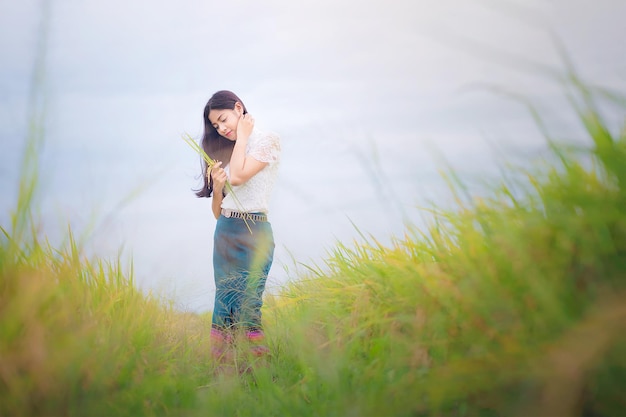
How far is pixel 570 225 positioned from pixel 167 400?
1670 millimetres

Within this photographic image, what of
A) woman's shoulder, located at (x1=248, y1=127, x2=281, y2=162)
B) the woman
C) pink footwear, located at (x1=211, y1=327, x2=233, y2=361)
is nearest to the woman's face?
the woman

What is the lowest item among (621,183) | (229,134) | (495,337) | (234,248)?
(495,337)

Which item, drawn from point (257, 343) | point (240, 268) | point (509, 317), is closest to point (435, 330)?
point (509, 317)

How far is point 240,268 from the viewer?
11.7 feet

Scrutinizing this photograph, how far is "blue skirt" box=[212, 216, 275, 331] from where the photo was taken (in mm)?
3426

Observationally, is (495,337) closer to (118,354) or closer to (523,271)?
(523,271)

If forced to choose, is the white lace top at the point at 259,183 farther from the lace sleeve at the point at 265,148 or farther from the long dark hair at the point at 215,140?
the long dark hair at the point at 215,140

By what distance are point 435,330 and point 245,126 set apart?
2352 millimetres

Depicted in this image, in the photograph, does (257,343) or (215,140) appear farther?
(215,140)

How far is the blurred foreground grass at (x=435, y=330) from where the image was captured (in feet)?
4.89

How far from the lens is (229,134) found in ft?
12.5

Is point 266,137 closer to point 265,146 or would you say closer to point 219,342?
point 265,146

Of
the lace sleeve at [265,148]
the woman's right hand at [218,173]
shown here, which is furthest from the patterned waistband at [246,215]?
the lace sleeve at [265,148]

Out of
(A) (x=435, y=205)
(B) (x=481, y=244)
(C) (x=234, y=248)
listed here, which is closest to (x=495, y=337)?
(B) (x=481, y=244)
